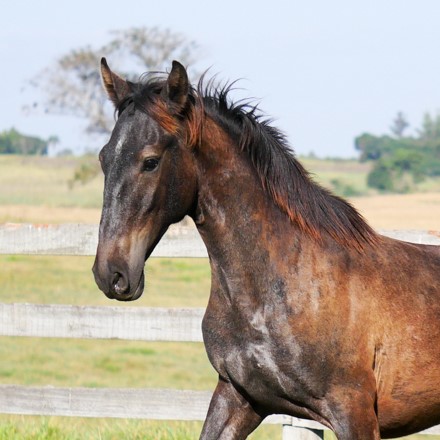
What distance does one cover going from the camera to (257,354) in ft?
12.7

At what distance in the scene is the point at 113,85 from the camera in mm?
4039

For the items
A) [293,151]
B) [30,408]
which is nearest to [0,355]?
[30,408]

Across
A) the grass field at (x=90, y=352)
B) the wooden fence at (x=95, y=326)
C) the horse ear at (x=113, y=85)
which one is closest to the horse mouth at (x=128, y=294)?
the grass field at (x=90, y=352)

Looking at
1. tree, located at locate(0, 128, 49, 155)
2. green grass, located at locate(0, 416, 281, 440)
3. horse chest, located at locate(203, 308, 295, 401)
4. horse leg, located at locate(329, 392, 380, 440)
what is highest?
horse chest, located at locate(203, 308, 295, 401)

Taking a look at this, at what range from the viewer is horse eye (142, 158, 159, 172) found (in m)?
3.69

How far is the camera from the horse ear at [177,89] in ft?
12.3

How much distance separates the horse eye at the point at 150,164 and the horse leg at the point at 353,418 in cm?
118

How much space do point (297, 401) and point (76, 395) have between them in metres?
2.22

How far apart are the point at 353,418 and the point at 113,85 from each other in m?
1.68

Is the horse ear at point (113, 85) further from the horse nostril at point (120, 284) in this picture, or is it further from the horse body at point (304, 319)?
the horse nostril at point (120, 284)

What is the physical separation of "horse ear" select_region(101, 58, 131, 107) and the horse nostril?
0.78m

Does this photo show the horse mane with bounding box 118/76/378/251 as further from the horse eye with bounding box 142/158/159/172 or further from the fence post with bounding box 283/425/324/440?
the fence post with bounding box 283/425/324/440

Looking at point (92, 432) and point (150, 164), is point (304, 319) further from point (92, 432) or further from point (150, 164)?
point (92, 432)

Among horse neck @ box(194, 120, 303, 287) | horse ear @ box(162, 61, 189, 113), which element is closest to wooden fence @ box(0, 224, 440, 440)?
horse neck @ box(194, 120, 303, 287)
